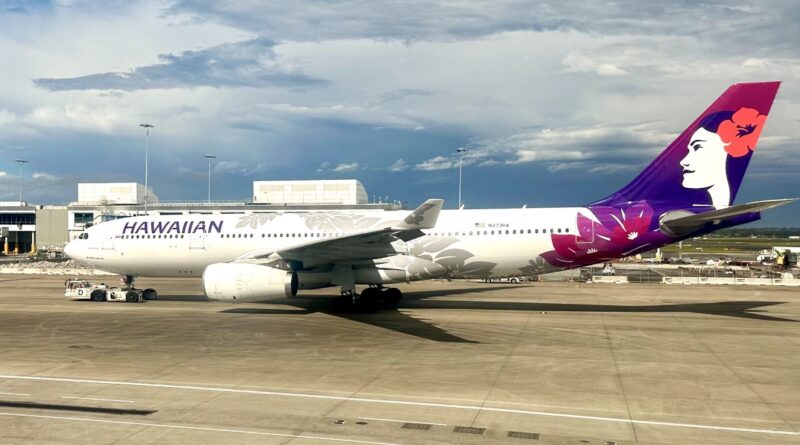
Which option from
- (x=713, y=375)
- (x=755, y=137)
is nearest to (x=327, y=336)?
(x=713, y=375)

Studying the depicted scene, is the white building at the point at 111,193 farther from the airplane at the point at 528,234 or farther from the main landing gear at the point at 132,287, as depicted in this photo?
the airplane at the point at 528,234

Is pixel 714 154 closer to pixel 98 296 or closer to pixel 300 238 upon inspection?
pixel 300 238

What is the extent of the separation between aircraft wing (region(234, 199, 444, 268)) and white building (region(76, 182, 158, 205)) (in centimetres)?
6654

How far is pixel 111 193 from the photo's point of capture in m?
83.5

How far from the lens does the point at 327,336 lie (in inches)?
729

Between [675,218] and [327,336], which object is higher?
[675,218]

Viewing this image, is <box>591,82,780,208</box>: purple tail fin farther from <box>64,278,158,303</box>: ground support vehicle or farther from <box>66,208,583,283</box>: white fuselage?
<box>64,278,158,303</box>: ground support vehicle

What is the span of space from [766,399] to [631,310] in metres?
14.3

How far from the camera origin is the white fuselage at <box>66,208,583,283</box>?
79.4 feet

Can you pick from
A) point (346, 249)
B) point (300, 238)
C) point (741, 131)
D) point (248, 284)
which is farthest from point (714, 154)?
point (248, 284)

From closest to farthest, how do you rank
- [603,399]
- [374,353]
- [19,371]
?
[603,399], [19,371], [374,353]

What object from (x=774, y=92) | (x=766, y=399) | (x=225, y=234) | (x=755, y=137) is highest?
(x=774, y=92)

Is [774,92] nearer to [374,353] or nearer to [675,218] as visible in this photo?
[675,218]

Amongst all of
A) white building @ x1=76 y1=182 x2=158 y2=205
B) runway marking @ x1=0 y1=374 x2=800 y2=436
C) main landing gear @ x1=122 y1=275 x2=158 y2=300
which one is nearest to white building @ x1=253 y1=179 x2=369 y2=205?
white building @ x1=76 y1=182 x2=158 y2=205
